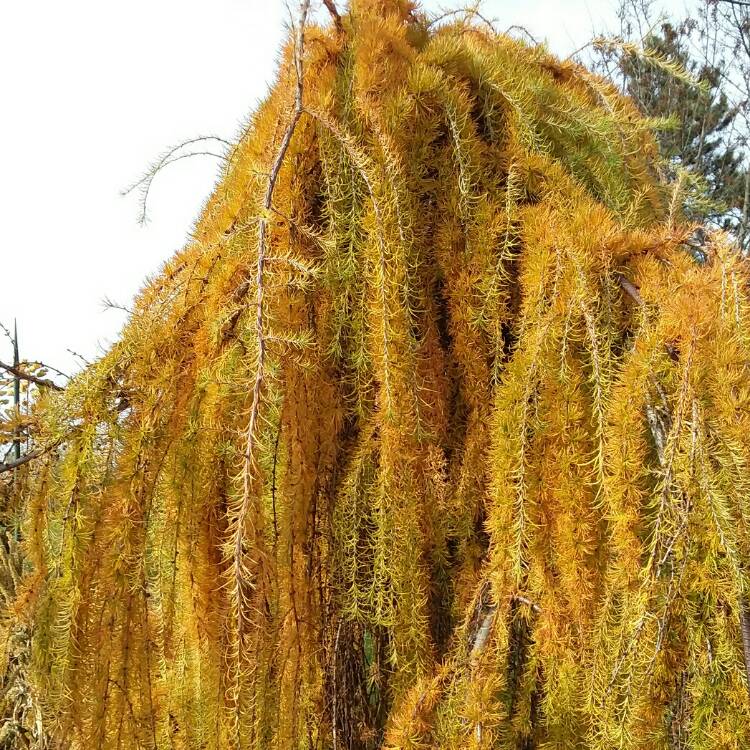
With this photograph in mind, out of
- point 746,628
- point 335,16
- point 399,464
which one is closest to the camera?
point 746,628

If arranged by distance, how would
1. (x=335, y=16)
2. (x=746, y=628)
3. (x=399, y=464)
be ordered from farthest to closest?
1. (x=335, y=16)
2. (x=399, y=464)
3. (x=746, y=628)

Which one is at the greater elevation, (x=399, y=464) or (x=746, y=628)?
(x=399, y=464)

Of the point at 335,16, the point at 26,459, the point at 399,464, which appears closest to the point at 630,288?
the point at 399,464

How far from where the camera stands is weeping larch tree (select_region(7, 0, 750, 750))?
2.09ft

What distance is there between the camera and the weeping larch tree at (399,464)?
64cm

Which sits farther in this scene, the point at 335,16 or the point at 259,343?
the point at 335,16

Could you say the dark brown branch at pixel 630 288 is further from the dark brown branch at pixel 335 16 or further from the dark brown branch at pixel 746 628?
the dark brown branch at pixel 335 16

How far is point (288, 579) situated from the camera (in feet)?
2.38

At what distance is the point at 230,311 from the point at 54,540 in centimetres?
29

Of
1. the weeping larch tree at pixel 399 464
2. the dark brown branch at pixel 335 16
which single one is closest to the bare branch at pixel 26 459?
the weeping larch tree at pixel 399 464

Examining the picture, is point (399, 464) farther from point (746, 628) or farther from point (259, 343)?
point (746, 628)

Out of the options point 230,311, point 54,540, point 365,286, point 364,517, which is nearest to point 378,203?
point 365,286

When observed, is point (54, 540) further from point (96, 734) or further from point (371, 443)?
point (371, 443)

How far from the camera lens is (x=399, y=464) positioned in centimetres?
73
